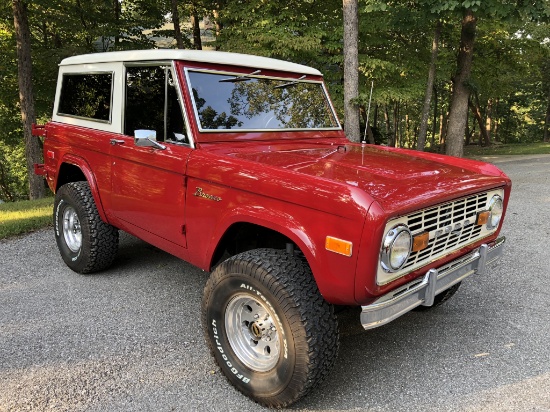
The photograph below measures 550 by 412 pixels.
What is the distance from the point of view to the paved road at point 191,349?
254 cm

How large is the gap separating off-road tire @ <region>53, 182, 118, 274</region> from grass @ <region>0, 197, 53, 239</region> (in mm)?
1931

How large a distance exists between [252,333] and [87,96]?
2939mm

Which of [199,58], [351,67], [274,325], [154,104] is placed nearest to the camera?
[274,325]

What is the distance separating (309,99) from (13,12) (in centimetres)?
1088

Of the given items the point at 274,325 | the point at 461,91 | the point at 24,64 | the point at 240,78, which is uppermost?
the point at 24,64

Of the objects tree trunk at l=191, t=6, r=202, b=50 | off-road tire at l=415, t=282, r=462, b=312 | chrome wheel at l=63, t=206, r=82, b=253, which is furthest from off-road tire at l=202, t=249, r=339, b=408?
tree trunk at l=191, t=6, r=202, b=50

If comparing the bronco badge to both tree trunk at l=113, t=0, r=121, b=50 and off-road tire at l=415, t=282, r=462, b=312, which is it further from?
tree trunk at l=113, t=0, r=121, b=50

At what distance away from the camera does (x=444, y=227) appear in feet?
8.33

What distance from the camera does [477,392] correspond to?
261 centimetres

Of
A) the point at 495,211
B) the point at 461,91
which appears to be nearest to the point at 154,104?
the point at 495,211

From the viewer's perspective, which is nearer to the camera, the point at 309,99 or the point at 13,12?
the point at 309,99

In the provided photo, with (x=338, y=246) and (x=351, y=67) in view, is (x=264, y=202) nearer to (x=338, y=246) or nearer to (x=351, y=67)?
(x=338, y=246)

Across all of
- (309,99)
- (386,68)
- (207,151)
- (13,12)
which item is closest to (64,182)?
(207,151)

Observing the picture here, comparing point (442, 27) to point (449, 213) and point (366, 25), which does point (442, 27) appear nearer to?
point (366, 25)
